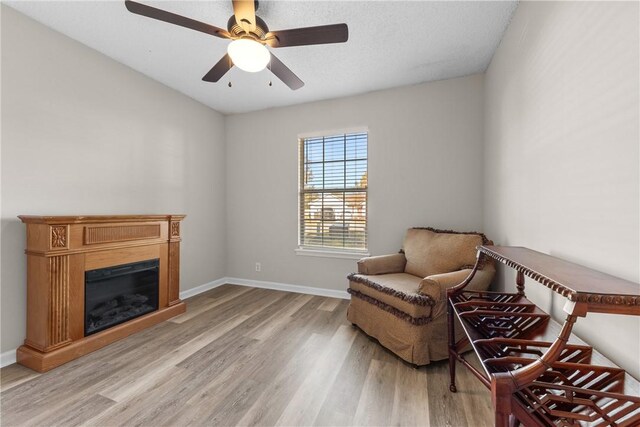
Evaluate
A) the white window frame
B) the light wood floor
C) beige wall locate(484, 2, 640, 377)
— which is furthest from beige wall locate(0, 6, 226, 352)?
beige wall locate(484, 2, 640, 377)

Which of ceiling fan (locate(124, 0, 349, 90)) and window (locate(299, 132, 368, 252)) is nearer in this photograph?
ceiling fan (locate(124, 0, 349, 90))

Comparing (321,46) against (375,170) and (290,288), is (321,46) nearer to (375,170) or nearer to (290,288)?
(375,170)

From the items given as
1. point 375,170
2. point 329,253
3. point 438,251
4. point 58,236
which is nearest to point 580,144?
point 438,251

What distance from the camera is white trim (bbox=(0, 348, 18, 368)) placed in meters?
1.94

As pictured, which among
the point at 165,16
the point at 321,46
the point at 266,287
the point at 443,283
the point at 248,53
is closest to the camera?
the point at 165,16

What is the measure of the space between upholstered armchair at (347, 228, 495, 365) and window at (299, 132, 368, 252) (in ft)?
2.47

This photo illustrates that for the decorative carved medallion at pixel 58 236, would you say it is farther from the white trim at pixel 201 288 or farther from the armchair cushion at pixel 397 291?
the armchair cushion at pixel 397 291

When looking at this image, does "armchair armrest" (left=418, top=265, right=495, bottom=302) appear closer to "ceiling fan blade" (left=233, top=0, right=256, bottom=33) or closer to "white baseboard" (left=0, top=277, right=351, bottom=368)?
"white baseboard" (left=0, top=277, right=351, bottom=368)

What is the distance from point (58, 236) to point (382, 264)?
2.72m

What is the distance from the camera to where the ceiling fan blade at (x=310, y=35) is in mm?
1561

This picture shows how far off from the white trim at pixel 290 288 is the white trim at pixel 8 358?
231 cm

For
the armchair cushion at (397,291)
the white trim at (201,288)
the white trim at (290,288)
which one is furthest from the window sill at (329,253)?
the white trim at (201,288)

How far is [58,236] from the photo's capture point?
1.98 m

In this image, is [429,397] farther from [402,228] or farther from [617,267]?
[402,228]
